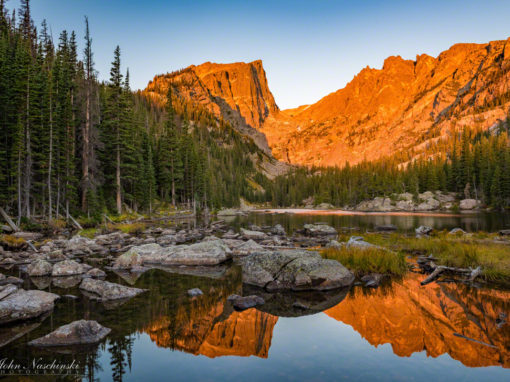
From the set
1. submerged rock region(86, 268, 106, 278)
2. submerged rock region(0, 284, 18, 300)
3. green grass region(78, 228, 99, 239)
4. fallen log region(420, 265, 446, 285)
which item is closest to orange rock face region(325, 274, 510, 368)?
fallen log region(420, 265, 446, 285)

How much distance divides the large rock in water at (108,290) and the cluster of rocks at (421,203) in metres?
92.7

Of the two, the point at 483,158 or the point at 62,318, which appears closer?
the point at 62,318

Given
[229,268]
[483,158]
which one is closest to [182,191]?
[229,268]

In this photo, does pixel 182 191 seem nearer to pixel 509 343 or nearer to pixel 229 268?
pixel 229 268

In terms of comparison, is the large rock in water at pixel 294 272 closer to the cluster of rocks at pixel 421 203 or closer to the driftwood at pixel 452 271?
the driftwood at pixel 452 271

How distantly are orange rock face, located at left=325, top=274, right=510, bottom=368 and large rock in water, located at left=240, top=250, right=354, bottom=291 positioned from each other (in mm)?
1183

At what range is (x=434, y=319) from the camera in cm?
871

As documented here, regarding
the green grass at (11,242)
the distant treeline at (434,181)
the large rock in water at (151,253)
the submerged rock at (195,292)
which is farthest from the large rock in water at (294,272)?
the distant treeline at (434,181)

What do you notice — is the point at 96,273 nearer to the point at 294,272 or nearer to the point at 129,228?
the point at 294,272

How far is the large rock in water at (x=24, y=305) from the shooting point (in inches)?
332

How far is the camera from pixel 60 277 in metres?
13.9

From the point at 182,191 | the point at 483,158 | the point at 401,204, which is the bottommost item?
the point at 401,204

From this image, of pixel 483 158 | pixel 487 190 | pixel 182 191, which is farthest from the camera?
pixel 483 158

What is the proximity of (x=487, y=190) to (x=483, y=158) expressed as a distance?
15.7 m
